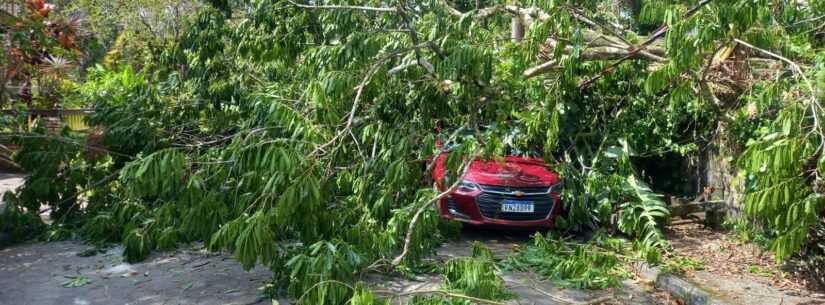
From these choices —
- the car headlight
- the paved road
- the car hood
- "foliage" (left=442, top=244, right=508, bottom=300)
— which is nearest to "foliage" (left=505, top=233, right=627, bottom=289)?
the car hood

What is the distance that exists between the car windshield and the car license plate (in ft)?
2.51

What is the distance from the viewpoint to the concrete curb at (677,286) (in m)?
5.92

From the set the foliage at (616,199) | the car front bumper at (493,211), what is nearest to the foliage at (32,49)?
the car front bumper at (493,211)

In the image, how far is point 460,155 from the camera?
597cm

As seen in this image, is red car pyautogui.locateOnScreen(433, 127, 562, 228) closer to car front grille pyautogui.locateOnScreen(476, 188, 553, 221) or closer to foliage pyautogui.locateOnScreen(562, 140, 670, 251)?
car front grille pyautogui.locateOnScreen(476, 188, 553, 221)

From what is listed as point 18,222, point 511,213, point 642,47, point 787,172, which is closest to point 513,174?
point 511,213

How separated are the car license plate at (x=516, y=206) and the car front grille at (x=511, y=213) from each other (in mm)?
38

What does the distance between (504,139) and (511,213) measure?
972 millimetres

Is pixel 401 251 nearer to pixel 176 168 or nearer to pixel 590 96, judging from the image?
pixel 176 168

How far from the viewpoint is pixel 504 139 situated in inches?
322

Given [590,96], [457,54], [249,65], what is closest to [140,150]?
[249,65]

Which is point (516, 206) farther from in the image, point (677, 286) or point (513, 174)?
point (677, 286)

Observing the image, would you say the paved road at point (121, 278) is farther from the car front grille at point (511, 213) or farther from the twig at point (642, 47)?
the twig at point (642, 47)

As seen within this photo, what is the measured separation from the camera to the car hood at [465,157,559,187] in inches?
332
